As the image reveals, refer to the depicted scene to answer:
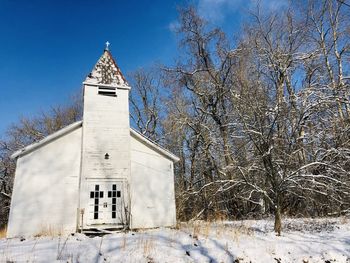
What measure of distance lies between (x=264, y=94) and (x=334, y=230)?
5.91 metres

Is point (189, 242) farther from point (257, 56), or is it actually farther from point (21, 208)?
point (257, 56)

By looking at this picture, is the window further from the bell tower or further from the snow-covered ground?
the snow-covered ground

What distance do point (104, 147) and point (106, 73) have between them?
12.7 ft

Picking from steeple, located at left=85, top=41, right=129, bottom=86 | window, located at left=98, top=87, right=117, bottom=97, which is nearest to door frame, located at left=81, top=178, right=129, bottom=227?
window, located at left=98, top=87, right=117, bottom=97

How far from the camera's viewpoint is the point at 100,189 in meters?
11.0

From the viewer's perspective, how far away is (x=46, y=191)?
33.7ft

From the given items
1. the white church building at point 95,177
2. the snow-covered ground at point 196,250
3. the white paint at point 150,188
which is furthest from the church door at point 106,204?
the snow-covered ground at point 196,250

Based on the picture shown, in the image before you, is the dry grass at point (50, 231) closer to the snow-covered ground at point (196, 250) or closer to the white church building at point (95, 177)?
the white church building at point (95, 177)

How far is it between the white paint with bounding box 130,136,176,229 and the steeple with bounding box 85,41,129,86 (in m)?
3.06

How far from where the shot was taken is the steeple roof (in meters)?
12.7

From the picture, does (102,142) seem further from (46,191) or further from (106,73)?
(106,73)

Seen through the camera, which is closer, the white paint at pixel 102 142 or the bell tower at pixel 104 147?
the bell tower at pixel 104 147

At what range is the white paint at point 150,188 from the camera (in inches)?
436

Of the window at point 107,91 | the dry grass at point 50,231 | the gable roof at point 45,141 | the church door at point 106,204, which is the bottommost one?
the dry grass at point 50,231
